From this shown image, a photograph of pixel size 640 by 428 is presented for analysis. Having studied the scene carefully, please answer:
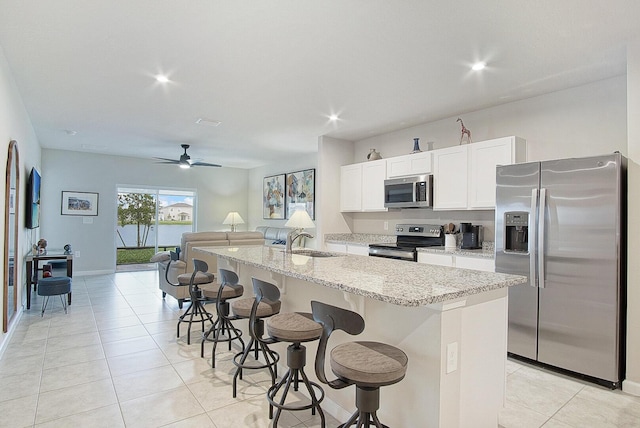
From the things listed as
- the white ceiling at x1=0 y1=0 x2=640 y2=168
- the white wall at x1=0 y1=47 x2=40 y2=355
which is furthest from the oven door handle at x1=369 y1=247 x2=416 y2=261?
the white wall at x1=0 y1=47 x2=40 y2=355

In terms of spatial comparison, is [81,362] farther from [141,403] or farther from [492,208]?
[492,208]

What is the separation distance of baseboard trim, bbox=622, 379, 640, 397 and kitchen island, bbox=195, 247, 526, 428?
140 centimetres

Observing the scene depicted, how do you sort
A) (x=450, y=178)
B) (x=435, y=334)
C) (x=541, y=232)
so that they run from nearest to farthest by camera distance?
(x=435, y=334) → (x=541, y=232) → (x=450, y=178)

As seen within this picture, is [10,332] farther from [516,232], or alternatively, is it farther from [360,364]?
[516,232]

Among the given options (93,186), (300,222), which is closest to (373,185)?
(300,222)

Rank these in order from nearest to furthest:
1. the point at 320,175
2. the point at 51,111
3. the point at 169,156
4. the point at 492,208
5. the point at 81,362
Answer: the point at 81,362, the point at 492,208, the point at 51,111, the point at 320,175, the point at 169,156

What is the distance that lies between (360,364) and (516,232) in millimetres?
2491

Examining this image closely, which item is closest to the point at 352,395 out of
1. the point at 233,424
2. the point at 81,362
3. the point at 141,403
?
the point at 233,424

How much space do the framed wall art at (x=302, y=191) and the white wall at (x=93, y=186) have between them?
259cm

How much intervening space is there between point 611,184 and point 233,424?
10.4 ft

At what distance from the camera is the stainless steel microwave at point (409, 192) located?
15.0 ft

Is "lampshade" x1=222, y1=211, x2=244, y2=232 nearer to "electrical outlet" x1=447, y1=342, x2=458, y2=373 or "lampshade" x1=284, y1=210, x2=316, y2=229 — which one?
"lampshade" x1=284, y1=210, x2=316, y2=229

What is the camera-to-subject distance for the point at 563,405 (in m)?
2.46

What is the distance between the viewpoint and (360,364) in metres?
1.55
